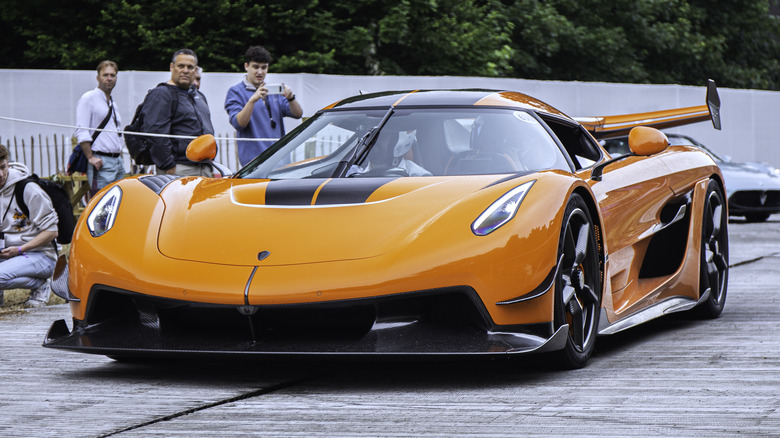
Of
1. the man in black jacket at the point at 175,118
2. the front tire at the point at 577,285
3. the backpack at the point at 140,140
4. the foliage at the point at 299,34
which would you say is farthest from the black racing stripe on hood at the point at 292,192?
the foliage at the point at 299,34

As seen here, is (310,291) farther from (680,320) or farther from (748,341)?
(680,320)

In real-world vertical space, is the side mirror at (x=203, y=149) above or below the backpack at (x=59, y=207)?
above

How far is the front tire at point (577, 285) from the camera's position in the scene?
4883mm

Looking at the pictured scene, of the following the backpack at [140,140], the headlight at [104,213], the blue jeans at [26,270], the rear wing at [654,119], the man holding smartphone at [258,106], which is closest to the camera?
the headlight at [104,213]

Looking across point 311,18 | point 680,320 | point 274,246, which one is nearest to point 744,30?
point 311,18

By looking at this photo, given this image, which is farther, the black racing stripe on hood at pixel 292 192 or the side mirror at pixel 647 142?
the side mirror at pixel 647 142

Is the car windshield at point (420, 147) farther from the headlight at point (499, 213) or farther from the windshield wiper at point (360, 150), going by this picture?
the headlight at point (499, 213)

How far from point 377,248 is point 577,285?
3.14 feet

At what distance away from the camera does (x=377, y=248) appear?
4.61 meters

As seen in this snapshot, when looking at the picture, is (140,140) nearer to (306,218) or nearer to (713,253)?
(713,253)

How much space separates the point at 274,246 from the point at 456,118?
1.35 metres

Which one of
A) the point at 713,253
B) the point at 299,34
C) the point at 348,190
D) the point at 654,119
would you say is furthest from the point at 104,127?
the point at 299,34

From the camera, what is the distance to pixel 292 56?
2386cm

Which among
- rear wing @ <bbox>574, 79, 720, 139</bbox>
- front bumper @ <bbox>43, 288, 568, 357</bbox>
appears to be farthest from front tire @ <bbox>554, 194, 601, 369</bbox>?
rear wing @ <bbox>574, 79, 720, 139</bbox>
